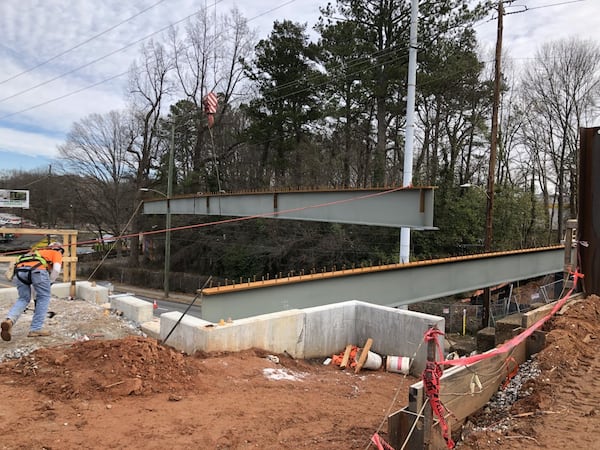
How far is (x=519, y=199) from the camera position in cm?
2961

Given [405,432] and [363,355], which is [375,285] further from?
[405,432]

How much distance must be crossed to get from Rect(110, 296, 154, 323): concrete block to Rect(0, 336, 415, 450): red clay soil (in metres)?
2.65

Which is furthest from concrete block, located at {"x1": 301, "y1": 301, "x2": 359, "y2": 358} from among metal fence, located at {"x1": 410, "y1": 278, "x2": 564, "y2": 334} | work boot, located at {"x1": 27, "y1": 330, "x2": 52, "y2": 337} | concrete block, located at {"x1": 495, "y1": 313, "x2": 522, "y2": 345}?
metal fence, located at {"x1": 410, "y1": 278, "x2": 564, "y2": 334}

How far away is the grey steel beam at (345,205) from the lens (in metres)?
9.81

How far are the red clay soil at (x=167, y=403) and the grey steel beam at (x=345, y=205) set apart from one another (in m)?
4.96

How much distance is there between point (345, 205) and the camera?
11.5 m

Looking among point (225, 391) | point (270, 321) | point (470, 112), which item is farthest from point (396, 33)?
point (225, 391)

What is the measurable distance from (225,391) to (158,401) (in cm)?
76

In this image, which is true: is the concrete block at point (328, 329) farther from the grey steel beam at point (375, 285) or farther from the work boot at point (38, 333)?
the work boot at point (38, 333)

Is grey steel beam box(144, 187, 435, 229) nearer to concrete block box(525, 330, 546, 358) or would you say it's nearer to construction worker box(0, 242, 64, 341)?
concrete block box(525, 330, 546, 358)

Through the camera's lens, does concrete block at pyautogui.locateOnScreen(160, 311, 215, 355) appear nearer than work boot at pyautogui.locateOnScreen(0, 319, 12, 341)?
No

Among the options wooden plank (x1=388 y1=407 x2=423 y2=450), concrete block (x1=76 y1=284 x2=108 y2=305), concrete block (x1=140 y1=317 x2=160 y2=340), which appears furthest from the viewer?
concrete block (x1=76 y1=284 x2=108 y2=305)

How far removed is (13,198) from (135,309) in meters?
62.0

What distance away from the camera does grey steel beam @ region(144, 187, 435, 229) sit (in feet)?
32.2
